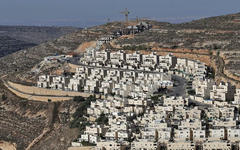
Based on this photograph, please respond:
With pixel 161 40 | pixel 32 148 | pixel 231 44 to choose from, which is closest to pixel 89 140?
pixel 32 148

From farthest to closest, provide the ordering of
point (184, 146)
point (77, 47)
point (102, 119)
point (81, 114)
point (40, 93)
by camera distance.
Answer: point (77, 47) → point (40, 93) → point (81, 114) → point (102, 119) → point (184, 146)

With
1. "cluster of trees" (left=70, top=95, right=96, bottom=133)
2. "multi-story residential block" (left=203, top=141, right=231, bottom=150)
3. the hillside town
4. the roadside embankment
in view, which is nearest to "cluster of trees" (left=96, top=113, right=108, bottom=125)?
the hillside town

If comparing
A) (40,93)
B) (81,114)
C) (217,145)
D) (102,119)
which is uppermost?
(217,145)

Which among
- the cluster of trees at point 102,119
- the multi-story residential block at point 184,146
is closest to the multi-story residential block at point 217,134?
the multi-story residential block at point 184,146

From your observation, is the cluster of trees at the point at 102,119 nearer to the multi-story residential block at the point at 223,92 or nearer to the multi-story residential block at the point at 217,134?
the multi-story residential block at the point at 223,92

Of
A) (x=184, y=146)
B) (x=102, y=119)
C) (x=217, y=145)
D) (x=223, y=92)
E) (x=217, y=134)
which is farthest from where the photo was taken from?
(x=223, y=92)

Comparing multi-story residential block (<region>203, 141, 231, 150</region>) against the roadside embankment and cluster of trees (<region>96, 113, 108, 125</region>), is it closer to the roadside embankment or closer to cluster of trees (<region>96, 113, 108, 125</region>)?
cluster of trees (<region>96, 113, 108, 125</region>)

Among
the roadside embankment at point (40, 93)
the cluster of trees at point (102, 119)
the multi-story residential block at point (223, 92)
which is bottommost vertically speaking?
the roadside embankment at point (40, 93)

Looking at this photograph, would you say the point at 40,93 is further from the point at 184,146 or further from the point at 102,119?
the point at 184,146

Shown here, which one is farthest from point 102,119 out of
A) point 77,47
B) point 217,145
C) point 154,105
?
point 77,47
